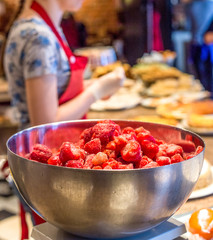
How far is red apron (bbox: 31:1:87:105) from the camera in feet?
6.56

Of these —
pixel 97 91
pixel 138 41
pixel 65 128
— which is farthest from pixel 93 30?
pixel 65 128

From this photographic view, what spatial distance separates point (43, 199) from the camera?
2.88 ft

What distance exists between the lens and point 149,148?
970 mm

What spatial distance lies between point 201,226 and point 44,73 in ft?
3.45

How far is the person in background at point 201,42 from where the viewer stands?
20.5ft

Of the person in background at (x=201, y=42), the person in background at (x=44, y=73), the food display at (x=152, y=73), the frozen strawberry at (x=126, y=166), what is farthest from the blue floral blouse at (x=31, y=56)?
the person in background at (x=201, y=42)

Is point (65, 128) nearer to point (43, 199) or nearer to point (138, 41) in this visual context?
point (43, 199)

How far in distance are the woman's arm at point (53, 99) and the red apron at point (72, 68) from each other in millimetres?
39

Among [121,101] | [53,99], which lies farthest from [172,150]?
[121,101]

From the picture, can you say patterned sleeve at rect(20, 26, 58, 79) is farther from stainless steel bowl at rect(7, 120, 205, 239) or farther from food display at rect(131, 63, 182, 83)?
food display at rect(131, 63, 182, 83)

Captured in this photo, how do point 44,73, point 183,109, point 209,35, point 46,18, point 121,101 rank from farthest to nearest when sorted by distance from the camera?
point 209,35
point 121,101
point 183,109
point 46,18
point 44,73

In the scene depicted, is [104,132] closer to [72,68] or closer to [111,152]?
[111,152]

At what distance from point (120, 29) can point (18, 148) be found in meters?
10.4

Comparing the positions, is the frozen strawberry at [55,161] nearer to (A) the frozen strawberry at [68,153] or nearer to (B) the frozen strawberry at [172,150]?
(A) the frozen strawberry at [68,153]
